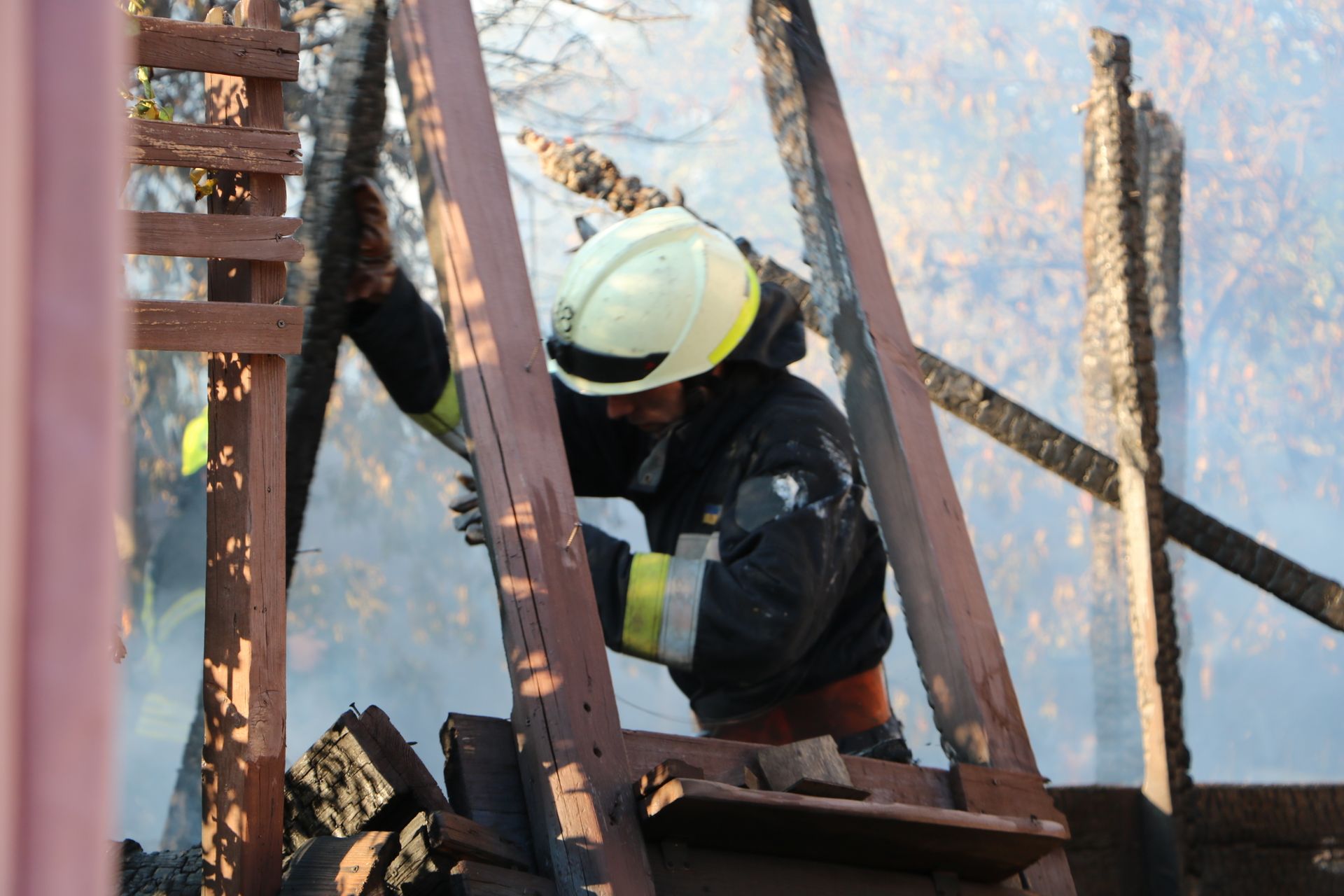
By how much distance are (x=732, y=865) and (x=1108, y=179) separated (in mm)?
3094

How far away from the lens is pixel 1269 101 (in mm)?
22312

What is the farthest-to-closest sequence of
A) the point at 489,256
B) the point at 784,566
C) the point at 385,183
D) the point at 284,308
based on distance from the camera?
the point at 385,183
the point at 784,566
the point at 489,256
the point at 284,308

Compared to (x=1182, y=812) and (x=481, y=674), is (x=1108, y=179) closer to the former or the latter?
(x=1182, y=812)

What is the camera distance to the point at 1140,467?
4.09 metres

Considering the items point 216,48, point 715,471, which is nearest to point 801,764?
point 715,471

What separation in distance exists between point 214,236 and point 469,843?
37.9 inches

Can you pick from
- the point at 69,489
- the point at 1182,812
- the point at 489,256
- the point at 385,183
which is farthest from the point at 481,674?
the point at 69,489

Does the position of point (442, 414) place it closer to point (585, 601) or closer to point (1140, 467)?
point (585, 601)

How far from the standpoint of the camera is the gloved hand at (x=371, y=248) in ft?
8.91

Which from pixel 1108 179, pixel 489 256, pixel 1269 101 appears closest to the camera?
pixel 489 256

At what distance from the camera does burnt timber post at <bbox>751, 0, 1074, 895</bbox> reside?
257 centimetres

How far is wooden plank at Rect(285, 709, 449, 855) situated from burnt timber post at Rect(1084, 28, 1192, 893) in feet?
8.44

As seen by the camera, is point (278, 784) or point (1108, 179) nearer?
point (278, 784)

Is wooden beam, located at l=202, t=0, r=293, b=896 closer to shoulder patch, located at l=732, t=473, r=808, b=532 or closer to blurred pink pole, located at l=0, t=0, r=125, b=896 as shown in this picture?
shoulder patch, located at l=732, t=473, r=808, b=532
